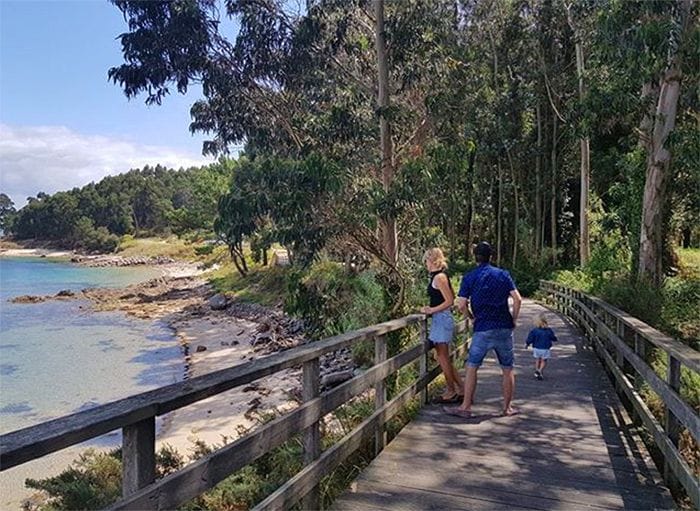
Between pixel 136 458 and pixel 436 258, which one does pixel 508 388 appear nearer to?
pixel 436 258

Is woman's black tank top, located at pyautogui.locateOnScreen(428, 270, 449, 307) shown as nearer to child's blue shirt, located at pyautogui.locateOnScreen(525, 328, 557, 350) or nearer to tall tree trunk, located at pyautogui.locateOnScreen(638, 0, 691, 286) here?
child's blue shirt, located at pyautogui.locateOnScreen(525, 328, 557, 350)

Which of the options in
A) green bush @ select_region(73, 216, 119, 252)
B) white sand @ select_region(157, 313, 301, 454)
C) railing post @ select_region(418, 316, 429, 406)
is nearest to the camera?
railing post @ select_region(418, 316, 429, 406)

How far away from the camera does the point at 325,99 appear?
11023mm

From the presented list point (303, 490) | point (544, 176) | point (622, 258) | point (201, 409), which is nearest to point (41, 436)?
point (303, 490)

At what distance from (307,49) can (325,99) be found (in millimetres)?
975

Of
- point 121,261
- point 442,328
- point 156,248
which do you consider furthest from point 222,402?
point 156,248

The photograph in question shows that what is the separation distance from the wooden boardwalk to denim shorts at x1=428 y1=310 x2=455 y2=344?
0.70 meters

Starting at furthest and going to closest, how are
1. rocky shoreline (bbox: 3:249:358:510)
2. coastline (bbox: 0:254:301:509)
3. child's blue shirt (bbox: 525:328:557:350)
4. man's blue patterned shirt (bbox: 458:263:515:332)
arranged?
rocky shoreline (bbox: 3:249:358:510) → coastline (bbox: 0:254:301:509) → child's blue shirt (bbox: 525:328:557:350) → man's blue patterned shirt (bbox: 458:263:515:332)

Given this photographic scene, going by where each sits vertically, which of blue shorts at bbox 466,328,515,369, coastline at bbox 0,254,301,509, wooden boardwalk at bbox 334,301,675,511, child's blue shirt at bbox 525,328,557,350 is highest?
blue shorts at bbox 466,328,515,369

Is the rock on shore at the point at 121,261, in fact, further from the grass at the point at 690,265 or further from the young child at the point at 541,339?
the young child at the point at 541,339

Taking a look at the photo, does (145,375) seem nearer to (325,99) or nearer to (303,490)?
(325,99)

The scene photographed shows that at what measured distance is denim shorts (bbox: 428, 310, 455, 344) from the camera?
5582 mm

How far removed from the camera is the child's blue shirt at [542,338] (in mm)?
7051

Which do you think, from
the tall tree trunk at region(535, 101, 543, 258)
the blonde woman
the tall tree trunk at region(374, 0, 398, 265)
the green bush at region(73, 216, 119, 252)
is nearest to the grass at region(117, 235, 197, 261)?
the green bush at region(73, 216, 119, 252)
